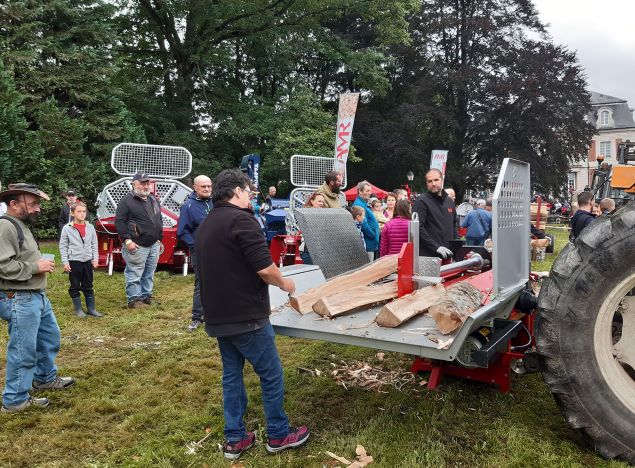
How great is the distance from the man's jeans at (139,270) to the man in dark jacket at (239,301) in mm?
4264

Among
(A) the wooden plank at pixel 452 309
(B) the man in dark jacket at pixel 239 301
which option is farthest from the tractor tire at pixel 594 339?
(B) the man in dark jacket at pixel 239 301

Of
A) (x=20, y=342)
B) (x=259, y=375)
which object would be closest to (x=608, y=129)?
(x=259, y=375)

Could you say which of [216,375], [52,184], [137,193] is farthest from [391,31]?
[216,375]

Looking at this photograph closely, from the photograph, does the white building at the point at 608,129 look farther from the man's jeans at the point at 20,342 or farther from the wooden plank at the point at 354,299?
the man's jeans at the point at 20,342

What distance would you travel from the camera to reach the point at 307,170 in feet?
31.2

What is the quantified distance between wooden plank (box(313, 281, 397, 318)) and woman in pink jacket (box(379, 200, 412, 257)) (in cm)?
186

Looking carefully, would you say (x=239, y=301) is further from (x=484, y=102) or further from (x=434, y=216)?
(x=484, y=102)

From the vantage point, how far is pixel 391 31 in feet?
74.8

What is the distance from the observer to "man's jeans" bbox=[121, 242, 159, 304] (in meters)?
7.03

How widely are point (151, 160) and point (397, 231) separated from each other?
21.7 ft

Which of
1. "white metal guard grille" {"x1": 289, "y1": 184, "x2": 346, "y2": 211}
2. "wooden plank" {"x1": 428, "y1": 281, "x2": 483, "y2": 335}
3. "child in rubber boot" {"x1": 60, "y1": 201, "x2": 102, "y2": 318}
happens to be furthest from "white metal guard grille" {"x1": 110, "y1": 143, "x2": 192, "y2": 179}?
"wooden plank" {"x1": 428, "y1": 281, "x2": 483, "y2": 335}

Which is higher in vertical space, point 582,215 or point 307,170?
point 307,170

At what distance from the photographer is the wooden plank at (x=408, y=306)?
2.82 meters

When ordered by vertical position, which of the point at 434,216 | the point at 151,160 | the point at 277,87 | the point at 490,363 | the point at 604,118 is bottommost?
the point at 490,363
